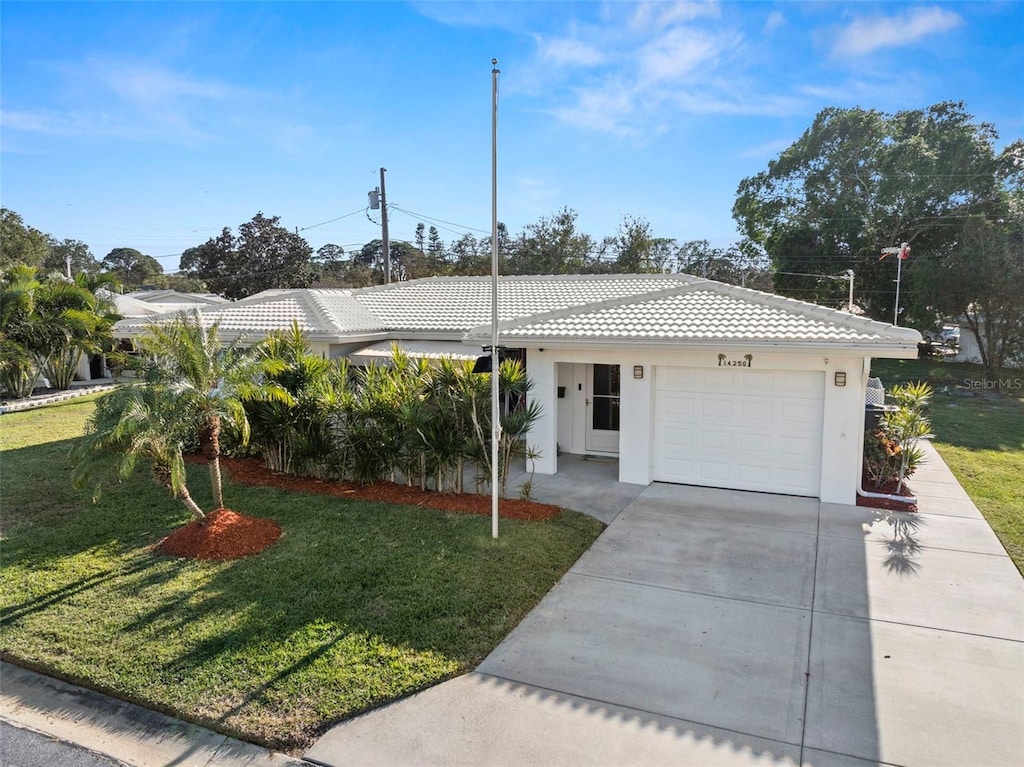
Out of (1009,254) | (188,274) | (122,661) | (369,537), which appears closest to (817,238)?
(1009,254)

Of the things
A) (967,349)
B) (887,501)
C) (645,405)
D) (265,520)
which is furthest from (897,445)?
(967,349)

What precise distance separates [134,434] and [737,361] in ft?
34.5

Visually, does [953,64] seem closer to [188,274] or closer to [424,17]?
[424,17]

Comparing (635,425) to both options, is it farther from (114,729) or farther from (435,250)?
(435,250)

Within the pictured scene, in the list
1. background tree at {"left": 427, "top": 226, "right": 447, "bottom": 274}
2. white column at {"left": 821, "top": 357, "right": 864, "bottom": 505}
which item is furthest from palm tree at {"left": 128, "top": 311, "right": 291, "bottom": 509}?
background tree at {"left": 427, "top": 226, "right": 447, "bottom": 274}

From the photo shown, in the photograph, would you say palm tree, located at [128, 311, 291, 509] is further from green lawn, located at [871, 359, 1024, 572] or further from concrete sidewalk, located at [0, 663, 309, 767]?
green lawn, located at [871, 359, 1024, 572]

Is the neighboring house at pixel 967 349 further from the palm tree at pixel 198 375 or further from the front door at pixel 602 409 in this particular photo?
the palm tree at pixel 198 375

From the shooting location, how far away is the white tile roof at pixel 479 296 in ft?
62.9

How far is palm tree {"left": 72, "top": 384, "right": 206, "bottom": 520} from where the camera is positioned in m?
8.84

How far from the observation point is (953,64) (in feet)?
61.4

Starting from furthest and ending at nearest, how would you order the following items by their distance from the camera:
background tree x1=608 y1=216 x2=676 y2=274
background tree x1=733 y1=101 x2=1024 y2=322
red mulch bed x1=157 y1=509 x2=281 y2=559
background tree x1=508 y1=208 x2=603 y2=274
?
background tree x1=508 y1=208 x2=603 y2=274
background tree x1=608 y1=216 x2=676 y2=274
background tree x1=733 y1=101 x2=1024 y2=322
red mulch bed x1=157 y1=509 x2=281 y2=559

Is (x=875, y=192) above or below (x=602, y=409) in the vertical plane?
above

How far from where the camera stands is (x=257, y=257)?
163 ft

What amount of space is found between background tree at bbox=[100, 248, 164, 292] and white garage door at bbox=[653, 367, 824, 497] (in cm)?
9209
